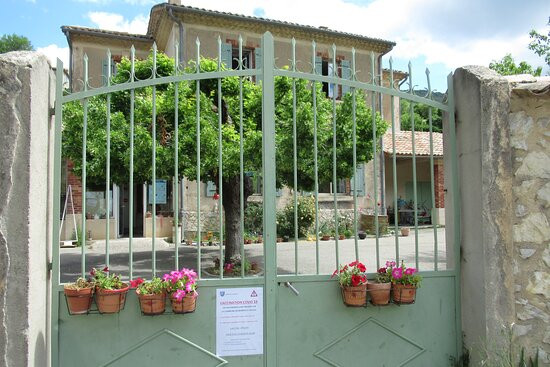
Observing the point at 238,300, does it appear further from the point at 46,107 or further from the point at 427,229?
the point at 427,229

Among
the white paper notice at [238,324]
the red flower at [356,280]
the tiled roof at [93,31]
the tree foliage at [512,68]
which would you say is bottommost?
the white paper notice at [238,324]

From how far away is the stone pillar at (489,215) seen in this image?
314cm

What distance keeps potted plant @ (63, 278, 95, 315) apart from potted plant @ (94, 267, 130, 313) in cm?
5

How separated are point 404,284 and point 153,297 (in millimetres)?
1757

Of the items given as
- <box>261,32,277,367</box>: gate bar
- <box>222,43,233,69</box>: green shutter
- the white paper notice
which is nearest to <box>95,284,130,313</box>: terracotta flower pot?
the white paper notice

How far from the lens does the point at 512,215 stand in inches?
126

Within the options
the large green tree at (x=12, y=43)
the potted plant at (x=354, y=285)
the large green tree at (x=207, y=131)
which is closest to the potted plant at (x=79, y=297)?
the potted plant at (x=354, y=285)

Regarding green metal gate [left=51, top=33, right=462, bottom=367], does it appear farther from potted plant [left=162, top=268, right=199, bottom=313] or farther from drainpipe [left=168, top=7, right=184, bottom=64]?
drainpipe [left=168, top=7, right=184, bottom=64]

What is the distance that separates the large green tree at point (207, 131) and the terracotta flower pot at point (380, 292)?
126 inches

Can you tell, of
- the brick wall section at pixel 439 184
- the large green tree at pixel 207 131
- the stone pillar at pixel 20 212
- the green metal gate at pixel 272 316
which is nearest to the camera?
the stone pillar at pixel 20 212

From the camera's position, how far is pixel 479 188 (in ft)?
10.6

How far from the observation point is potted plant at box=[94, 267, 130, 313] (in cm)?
291

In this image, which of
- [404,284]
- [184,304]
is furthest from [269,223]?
[404,284]

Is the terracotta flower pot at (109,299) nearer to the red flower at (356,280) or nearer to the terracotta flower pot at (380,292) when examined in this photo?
the red flower at (356,280)
